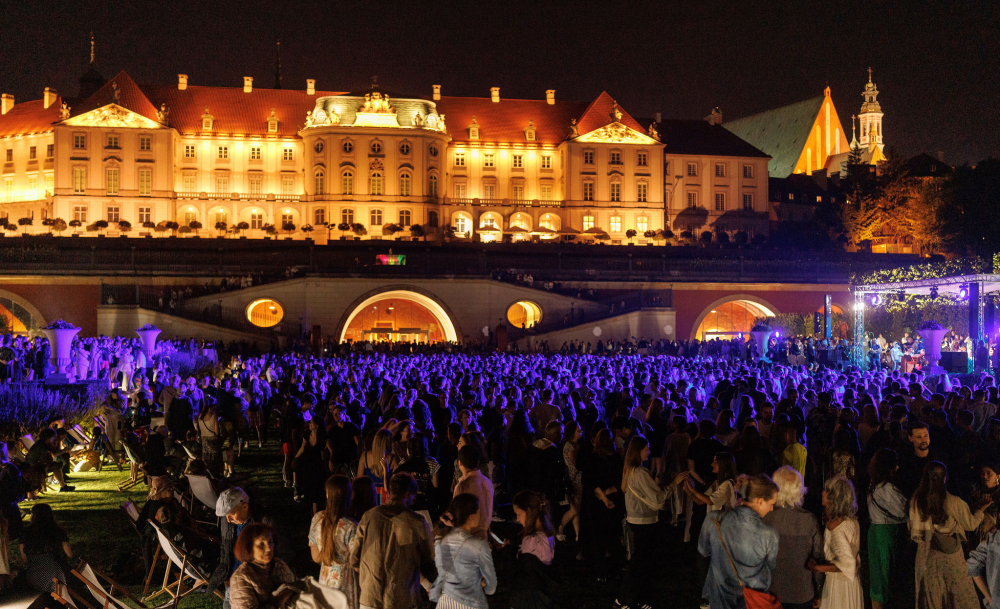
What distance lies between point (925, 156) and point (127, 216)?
230 feet

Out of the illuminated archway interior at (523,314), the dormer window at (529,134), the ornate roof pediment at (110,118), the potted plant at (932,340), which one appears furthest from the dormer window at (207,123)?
the potted plant at (932,340)

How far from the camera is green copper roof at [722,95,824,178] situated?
366ft

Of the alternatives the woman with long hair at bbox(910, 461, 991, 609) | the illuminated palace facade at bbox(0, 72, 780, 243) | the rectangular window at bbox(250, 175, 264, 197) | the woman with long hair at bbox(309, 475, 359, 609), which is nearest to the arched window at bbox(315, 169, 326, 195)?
the illuminated palace facade at bbox(0, 72, 780, 243)

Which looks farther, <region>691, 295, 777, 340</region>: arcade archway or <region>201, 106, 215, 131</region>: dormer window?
<region>201, 106, 215, 131</region>: dormer window

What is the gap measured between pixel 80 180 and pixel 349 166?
1987 centimetres

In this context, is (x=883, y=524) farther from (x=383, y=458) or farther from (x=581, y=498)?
(x=383, y=458)

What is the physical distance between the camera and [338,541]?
6.36 metres

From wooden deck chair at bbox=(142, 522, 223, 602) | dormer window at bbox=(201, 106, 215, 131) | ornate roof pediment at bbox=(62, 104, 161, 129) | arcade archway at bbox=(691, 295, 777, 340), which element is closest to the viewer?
wooden deck chair at bbox=(142, 522, 223, 602)

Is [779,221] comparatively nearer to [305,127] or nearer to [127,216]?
[305,127]

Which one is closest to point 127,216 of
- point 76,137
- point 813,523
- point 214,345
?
point 76,137

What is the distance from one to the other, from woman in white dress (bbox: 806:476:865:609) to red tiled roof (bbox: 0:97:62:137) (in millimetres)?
78350

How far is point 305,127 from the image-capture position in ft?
242

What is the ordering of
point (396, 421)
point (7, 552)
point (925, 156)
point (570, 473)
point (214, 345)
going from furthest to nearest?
1. point (925, 156)
2. point (214, 345)
3. point (396, 421)
4. point (570, 473)
5. point (7, 552)

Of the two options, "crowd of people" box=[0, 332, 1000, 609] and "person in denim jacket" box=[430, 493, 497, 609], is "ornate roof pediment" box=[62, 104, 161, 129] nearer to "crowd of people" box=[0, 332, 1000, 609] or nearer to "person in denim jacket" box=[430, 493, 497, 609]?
"crowd of people" box=[0, 332, 1000, 609]
